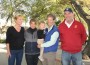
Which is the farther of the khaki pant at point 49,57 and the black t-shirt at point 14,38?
the black t-shirt at point 14,38

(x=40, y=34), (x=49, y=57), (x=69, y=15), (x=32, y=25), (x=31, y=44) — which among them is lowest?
(x=49, y=57)

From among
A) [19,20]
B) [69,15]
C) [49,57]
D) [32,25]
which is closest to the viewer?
[69,15]

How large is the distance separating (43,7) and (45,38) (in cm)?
1300

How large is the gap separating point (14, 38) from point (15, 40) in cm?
6

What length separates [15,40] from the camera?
7.13 metres

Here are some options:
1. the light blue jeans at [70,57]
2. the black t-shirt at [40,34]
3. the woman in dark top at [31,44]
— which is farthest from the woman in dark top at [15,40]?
the light blue jeans at [70,57]

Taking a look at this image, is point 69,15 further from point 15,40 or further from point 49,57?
point 15,40

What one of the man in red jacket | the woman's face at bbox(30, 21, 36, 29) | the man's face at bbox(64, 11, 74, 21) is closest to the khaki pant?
the man in red jacket

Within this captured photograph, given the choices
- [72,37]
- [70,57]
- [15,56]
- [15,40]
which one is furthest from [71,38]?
[15,56]

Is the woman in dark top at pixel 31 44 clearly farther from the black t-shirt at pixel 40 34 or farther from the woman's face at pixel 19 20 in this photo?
the woman's face at pixel 19 20

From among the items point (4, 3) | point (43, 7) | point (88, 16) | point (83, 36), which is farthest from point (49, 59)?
point (4, 3)

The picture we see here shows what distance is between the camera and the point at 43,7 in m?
Result: 19.4

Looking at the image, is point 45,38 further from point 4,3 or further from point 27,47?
point 4,3

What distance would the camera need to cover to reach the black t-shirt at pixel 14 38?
23.3ft
